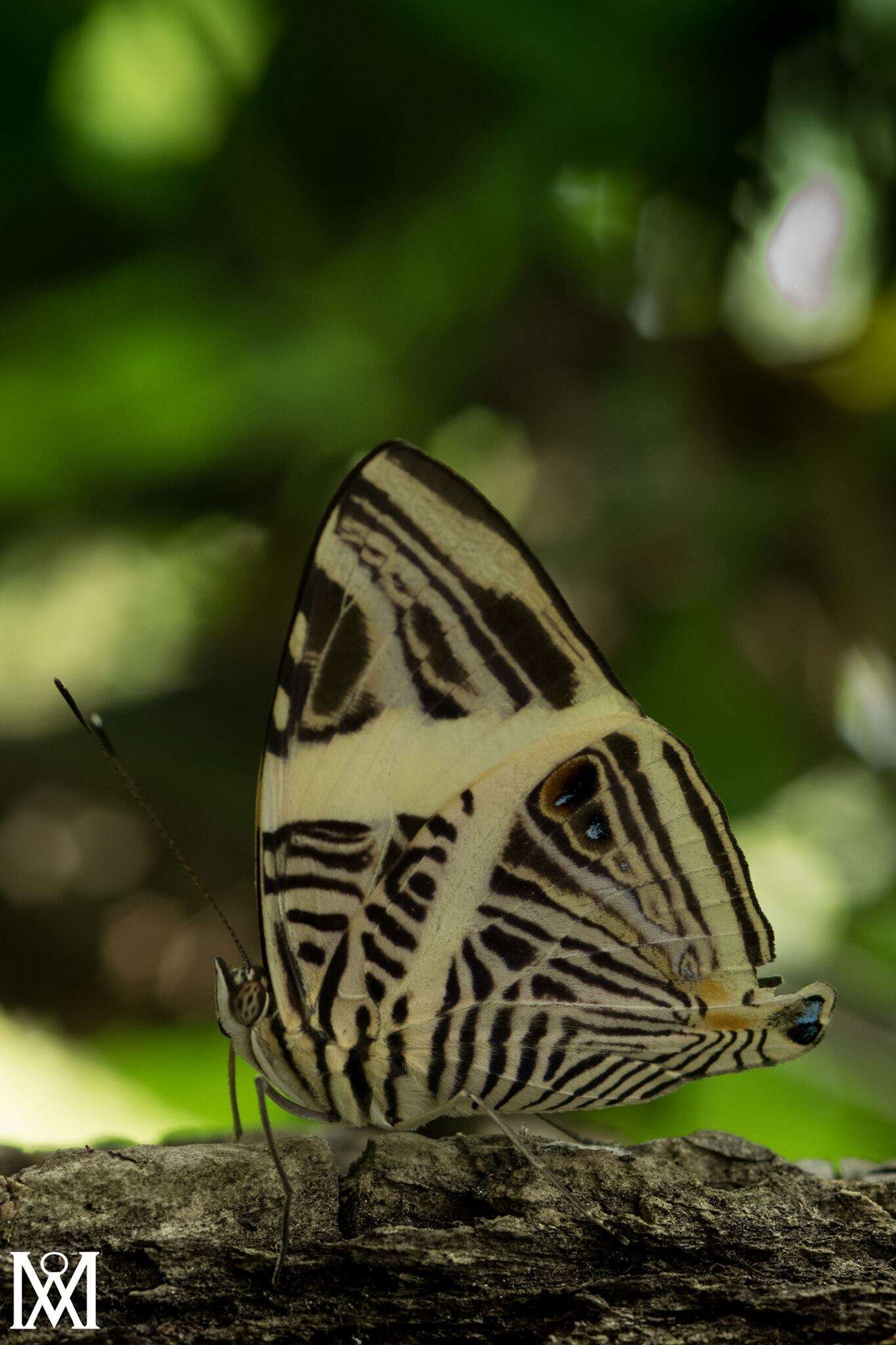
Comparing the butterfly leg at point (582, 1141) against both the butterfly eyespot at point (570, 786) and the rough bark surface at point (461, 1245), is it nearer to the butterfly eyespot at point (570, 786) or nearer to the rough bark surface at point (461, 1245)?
the rough bark surface at point (461, 1245)

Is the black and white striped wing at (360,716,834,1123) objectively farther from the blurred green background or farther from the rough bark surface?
the blurred green background

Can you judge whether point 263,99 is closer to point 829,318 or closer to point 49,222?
point 49,222

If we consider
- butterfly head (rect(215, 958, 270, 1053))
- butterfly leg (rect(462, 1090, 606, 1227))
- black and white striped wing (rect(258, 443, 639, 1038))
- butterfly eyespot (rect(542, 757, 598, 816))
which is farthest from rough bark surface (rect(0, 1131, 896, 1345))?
butterfly eyespot (rect(542, 757, 598, 816))

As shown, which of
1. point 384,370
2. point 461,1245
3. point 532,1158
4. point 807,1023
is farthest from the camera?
point 384,370

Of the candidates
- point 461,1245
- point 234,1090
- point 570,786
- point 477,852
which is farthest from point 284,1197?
point 570,786

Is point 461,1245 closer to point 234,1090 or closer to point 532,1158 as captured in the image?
point 532,1158

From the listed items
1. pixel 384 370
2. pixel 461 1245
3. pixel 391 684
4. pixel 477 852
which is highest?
pixel 384 370

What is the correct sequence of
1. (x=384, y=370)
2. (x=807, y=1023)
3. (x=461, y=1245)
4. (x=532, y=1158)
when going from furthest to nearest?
1. (x=384, y=370)
2. (x=807, y=1023)
3. (x=532, y=1158)
4. (x=461, y=1245)
